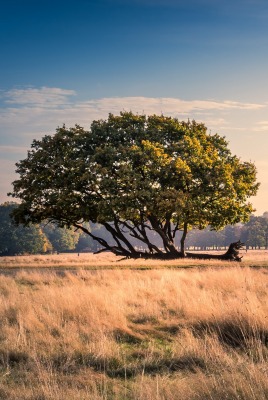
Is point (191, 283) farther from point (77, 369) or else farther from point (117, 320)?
point (77, 369)

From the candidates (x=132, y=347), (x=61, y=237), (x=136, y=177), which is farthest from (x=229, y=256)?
(x=61, y=237)

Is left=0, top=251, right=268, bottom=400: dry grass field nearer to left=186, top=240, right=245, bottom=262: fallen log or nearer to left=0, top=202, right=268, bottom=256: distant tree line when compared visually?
left=186, top=240, right=245, bottom=262: fallen log

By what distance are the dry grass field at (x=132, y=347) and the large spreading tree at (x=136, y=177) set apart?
49.6 ft

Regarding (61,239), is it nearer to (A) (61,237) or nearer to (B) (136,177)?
(A) (61,237)

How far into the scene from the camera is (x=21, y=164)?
34750mm

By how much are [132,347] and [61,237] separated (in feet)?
328

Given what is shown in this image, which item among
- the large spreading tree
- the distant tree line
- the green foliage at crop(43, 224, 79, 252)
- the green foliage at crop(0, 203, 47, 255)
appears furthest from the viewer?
the green foliage at crop(43, 224, 79, 252)

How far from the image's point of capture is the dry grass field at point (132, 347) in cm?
581

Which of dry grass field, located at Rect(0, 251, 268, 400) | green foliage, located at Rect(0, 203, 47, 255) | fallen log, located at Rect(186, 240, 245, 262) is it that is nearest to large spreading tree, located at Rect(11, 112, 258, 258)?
fallen log, located at Rect(186, 240, 245, 262)

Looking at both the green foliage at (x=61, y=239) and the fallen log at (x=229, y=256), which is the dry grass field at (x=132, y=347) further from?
the green foliage at (x=61, y=239)

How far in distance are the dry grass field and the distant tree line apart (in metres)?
40.1

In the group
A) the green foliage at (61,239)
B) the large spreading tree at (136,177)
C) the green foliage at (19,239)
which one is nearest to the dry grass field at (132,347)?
the large spreading tree at (136,177)

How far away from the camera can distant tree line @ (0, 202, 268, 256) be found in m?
88.4

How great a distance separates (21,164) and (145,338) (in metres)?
26.8
